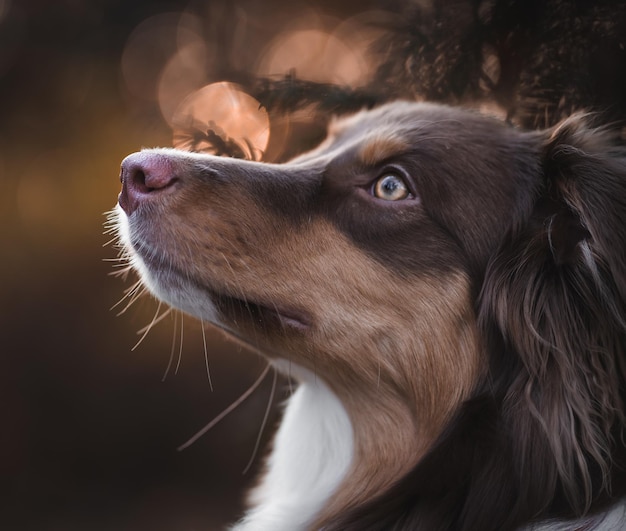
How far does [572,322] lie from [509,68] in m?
1.16

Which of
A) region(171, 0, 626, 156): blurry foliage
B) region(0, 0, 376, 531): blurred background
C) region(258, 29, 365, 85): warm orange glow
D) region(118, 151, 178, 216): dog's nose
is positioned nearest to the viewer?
region(118, 151, 178, 216): dog's nose

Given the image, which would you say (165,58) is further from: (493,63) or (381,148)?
(381,148)

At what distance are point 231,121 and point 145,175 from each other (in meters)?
0.89

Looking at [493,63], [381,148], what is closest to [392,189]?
[381,148]

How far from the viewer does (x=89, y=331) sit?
5918mm

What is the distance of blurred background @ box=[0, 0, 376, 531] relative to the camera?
16.8ft

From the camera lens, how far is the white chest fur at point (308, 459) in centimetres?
252

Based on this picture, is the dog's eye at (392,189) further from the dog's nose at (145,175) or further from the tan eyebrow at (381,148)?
the dog's nose at (145,175)

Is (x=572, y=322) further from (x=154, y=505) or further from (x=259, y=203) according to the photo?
(x=154, y=505)

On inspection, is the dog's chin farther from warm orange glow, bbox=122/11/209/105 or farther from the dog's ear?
warm orange glow, bbox=122/11/209/105

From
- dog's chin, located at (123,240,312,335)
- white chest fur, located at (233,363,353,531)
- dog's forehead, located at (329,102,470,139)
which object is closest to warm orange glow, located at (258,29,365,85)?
dog's forehead, located at (329,102,470,139)

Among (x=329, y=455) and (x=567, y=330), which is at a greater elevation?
(x=567, y=330)

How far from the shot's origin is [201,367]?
5.89m

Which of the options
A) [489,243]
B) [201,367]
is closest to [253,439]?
[201,367]
